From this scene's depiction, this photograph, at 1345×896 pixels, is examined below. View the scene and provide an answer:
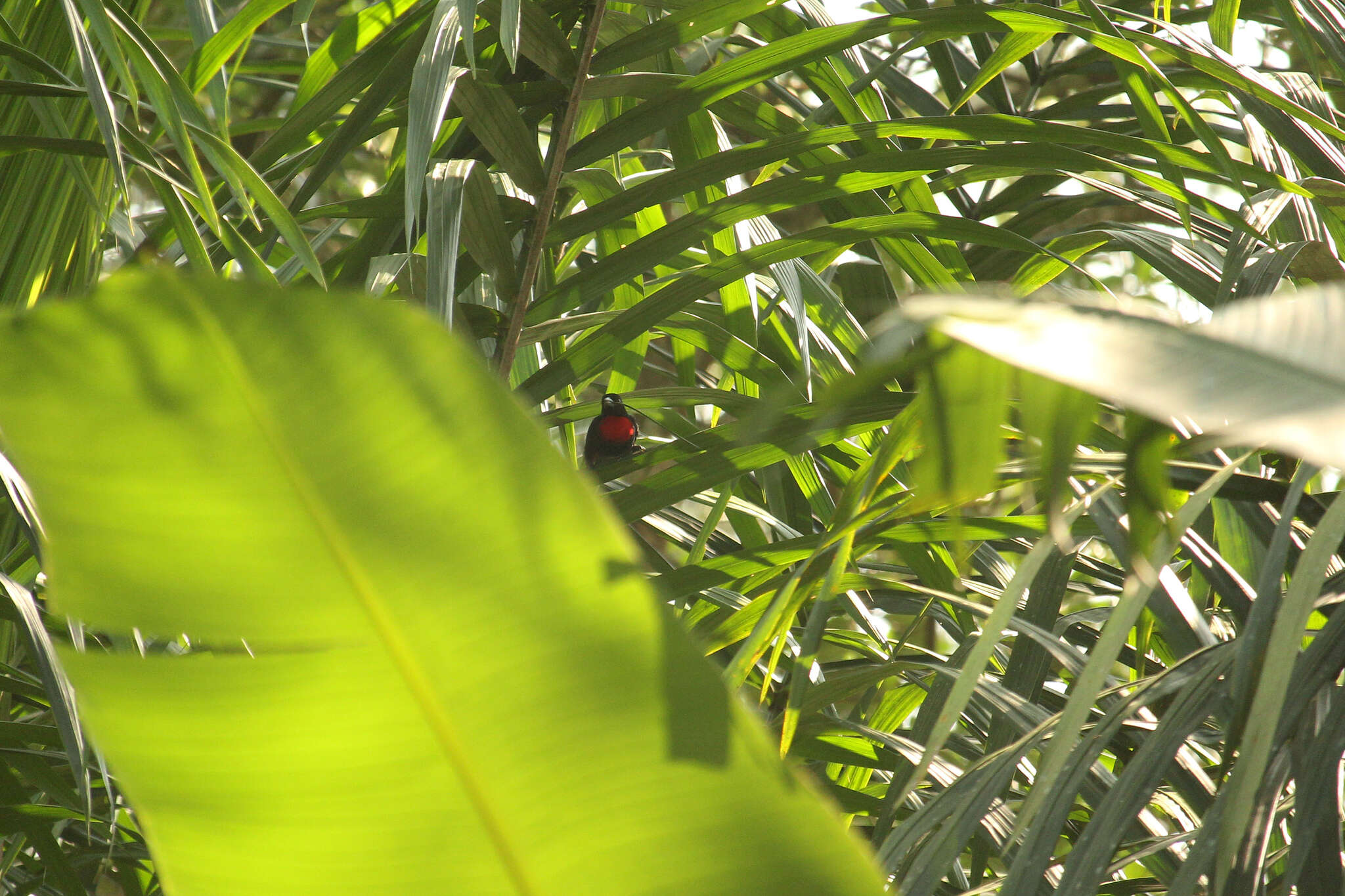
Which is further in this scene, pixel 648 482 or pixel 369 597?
pixel 648 482

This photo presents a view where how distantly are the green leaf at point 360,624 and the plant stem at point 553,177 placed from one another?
1.82 ft

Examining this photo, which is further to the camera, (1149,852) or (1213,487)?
(1149,852)

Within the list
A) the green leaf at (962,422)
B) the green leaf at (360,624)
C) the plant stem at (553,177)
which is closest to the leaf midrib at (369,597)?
the green leaf at (360,624)

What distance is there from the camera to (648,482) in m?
0.70

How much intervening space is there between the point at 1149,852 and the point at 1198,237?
1.59 ft

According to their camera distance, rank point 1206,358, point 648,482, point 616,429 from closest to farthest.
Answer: point 1206,358 → point 648,482 → point 616,429

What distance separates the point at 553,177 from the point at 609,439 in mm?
461

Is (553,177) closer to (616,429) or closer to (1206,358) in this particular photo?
(616,429)

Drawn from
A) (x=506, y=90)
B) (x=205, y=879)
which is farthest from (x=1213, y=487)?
(x=506, y=90)

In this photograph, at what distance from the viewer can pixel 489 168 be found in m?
0.92

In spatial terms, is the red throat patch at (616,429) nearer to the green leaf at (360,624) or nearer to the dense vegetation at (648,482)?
the dense vegetation at (648,482)

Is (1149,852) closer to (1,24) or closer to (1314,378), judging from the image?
(1314,378)

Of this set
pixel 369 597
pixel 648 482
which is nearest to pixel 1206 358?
pixel 369 597

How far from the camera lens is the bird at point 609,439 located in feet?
3.77
